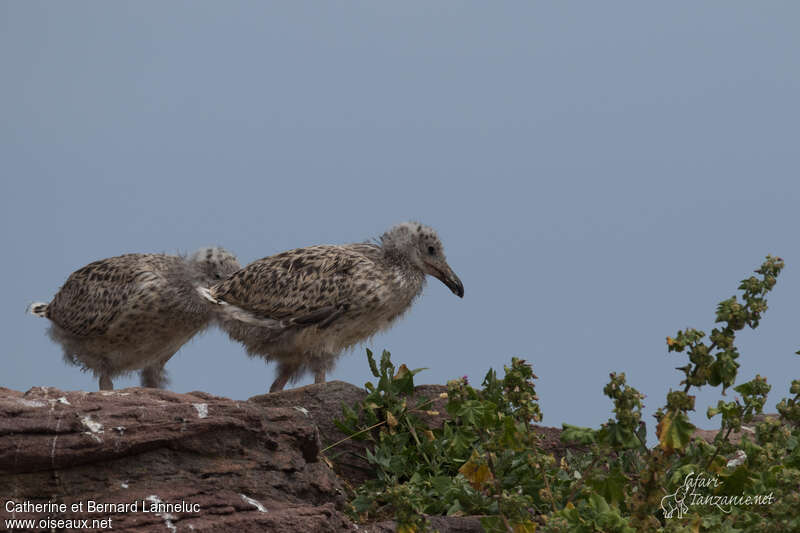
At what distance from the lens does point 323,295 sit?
1001 cm

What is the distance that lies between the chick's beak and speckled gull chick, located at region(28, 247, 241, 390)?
2319 mm

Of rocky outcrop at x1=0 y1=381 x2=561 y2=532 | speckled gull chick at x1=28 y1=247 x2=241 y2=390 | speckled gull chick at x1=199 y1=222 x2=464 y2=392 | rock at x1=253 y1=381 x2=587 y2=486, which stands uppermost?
speckled gull chick at x1=28 y1=247 x2=241 y2=390

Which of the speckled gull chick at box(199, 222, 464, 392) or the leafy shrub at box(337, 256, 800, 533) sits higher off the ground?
the speckled gull chick at box(199, 222, 464, 392)

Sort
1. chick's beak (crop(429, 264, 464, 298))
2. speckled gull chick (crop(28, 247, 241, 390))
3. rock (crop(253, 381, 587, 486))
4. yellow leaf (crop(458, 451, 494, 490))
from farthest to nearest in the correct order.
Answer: speckled gull chick (crop(28, 247, 241, 390)), chick's beak (crop(429, 264, 464, 298)), rock (crop(253, 381, 587, 486)), yellow leaf (crop(458, 451, 494, 490))

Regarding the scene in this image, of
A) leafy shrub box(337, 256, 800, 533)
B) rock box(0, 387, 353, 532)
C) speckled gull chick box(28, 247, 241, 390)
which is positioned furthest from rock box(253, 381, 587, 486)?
speckled gull chick box(28, 247, 241, 390)

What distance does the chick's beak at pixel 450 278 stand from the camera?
10.8 m

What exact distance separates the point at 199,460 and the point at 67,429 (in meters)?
0.80

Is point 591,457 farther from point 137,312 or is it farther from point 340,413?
point 137,312

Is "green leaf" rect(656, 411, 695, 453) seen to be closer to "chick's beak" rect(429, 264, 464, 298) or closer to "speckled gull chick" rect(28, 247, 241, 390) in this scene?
"chick's beak" rect(429, 264, 464, 298)

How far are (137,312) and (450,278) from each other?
337 cm

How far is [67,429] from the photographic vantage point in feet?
20.5

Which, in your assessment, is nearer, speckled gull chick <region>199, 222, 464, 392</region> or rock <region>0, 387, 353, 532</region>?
rock <region>0, 387, 353, 532</region>

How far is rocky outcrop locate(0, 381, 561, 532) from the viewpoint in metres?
6.06

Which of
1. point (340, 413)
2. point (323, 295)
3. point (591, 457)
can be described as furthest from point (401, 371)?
point (323, 295)
